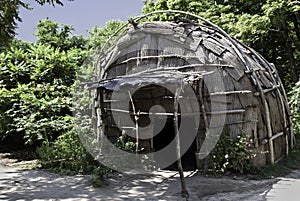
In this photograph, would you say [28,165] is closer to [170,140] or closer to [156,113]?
[156,113]

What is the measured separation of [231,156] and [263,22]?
7.29 metres

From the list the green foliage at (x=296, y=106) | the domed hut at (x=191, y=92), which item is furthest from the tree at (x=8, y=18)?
the green foliage at (x=296, y=106)

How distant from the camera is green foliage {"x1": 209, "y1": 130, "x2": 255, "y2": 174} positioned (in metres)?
6.59

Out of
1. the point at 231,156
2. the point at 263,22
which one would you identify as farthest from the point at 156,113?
the point at 263,22

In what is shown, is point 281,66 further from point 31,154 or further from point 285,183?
point 31,154

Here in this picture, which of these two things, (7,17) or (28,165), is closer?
A: (7,17)

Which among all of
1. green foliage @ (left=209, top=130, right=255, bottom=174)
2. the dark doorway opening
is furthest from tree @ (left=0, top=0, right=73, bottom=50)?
green foliage @ (left=209, top=130, right=255, bottom=174)

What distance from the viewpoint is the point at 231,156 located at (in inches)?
260

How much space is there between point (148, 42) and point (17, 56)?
22.3ft

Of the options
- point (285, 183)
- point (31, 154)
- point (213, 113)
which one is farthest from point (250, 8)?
point (31, 154)

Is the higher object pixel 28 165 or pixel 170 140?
pixel 170 140

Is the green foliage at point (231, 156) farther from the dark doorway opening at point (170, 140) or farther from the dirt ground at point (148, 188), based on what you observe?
the dark doorway opening at point (170, 140)

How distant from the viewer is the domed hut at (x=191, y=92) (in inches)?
272

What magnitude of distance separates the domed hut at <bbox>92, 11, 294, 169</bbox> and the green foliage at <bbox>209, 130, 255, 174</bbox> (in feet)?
0.54
